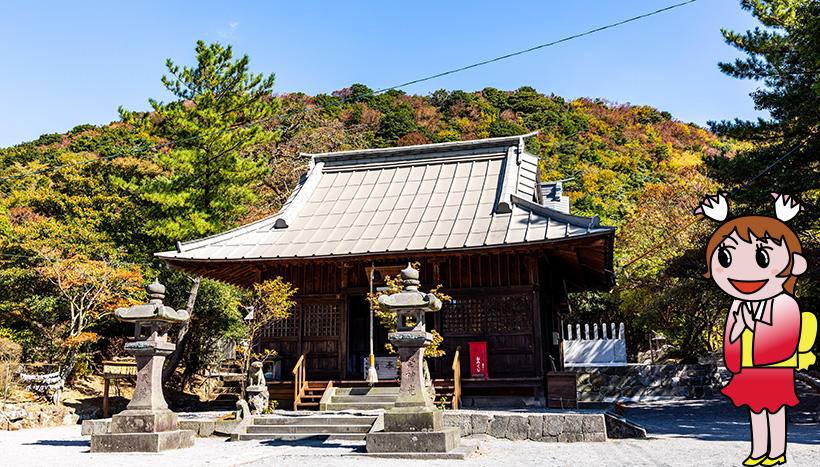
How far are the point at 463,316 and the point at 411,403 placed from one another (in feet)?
16.5

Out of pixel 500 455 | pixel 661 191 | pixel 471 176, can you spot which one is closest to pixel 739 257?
pixel 500 455

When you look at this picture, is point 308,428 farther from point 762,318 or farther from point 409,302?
point 762,318

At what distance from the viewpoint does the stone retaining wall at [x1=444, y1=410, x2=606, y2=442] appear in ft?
31.1

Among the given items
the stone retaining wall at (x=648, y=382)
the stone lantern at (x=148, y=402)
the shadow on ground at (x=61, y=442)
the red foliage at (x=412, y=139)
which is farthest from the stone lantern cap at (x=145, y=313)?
the red foliage at (x=412, y=139)

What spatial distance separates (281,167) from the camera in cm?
3362

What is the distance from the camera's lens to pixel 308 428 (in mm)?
10781

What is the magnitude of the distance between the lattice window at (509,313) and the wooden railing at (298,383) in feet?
14.5

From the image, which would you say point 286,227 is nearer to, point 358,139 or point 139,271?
point 139,271

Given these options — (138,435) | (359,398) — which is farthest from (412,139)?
(138,435)

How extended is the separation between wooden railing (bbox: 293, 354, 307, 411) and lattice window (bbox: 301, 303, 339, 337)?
0.83 metres

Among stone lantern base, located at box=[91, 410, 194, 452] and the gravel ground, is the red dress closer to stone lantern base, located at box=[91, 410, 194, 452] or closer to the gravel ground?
the gravel ground

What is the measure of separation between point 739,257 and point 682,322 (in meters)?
21.4

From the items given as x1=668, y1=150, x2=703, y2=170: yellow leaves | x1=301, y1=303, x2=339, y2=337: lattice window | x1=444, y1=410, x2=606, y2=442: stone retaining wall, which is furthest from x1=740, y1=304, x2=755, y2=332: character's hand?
x1=668, y1=150, x2=703, y2=170: yellow leaves

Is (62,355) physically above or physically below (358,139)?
below
